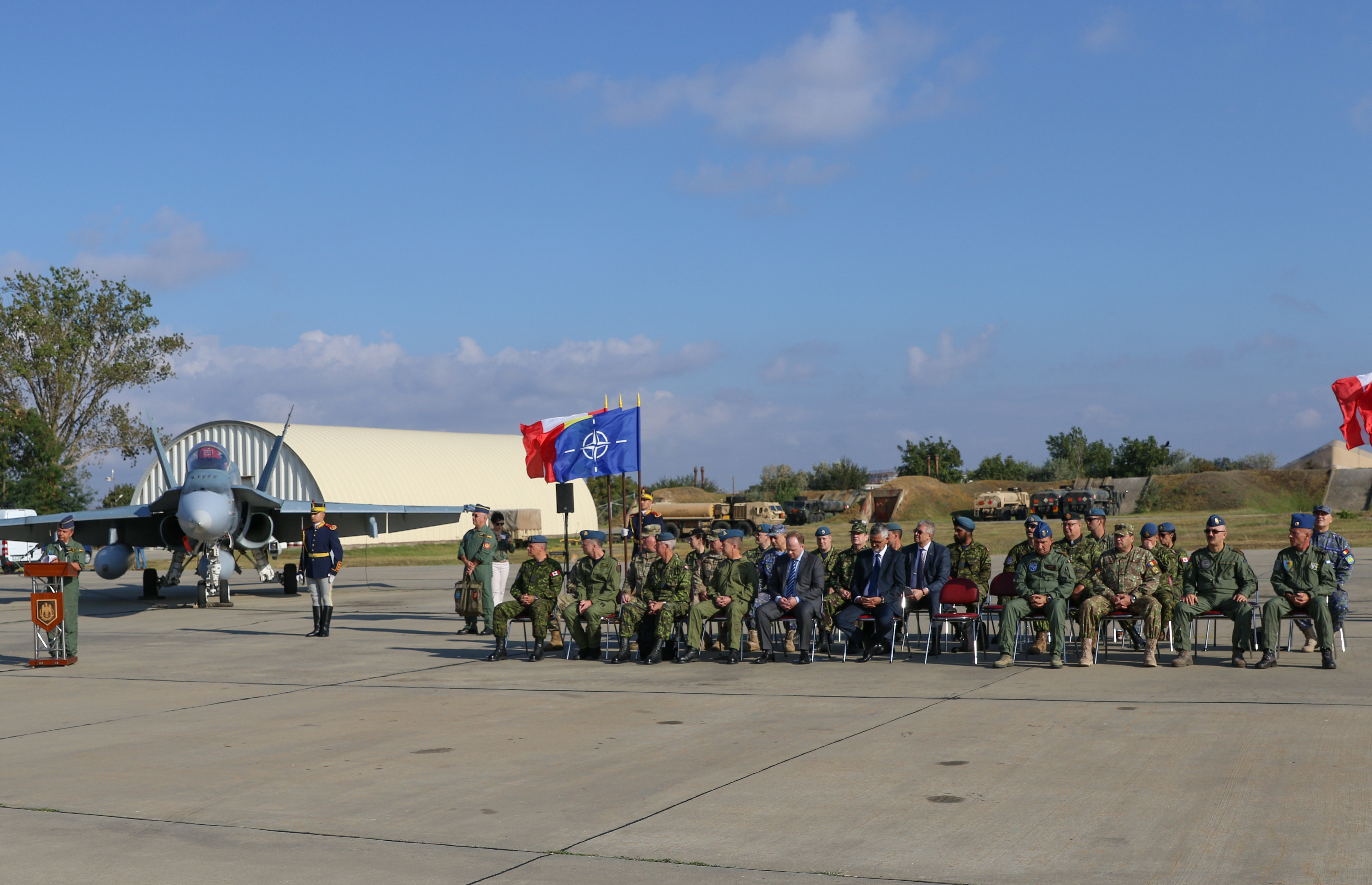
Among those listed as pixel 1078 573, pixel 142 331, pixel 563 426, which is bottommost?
pixel 1078 573

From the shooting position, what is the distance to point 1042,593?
36.1 ft

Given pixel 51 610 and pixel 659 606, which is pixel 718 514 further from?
pixel 51 610

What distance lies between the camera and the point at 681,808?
5.90 metres

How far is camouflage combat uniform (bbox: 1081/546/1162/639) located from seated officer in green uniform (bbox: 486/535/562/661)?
570 cm

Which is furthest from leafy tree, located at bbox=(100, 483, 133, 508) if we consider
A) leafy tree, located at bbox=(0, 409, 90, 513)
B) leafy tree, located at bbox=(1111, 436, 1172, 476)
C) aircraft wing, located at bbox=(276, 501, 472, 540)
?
leafy tree, located at bbox=(1111, 436, 1172, 476)

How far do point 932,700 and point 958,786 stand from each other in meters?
2.98

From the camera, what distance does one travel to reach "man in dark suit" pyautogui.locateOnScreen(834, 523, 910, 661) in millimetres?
11766

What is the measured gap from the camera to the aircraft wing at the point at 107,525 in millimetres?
24109

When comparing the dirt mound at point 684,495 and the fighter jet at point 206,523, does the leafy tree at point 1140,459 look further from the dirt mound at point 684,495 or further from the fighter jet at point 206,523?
the fighter jet at point 206,523

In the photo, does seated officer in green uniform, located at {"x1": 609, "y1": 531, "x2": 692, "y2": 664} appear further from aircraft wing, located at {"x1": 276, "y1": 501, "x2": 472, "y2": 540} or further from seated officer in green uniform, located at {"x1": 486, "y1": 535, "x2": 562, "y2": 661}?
aircraft wing, located at {"x1": 276, "y1": 501, "x2": 472, "y2": 540}

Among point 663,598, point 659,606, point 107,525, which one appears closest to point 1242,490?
point 107,525

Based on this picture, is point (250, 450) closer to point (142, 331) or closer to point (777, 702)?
point (142, 331)

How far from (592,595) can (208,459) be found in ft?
39.6

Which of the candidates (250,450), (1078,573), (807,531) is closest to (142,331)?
(250,450)
